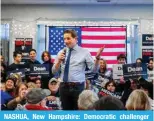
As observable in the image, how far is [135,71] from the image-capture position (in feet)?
15.4

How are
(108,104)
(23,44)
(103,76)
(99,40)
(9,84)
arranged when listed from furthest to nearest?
(23,44), (99,40), (103,76), (9,84), (108,104)

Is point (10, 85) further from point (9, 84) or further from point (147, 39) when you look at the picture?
point (147, 39)

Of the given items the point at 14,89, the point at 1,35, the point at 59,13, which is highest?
the point at 59,13

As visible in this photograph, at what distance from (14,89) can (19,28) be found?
406 cm

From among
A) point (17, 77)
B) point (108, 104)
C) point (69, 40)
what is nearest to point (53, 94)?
point (17, 77)

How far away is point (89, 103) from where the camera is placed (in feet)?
8.65

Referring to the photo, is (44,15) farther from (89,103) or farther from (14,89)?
(89,103)

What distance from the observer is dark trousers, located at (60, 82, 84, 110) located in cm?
336

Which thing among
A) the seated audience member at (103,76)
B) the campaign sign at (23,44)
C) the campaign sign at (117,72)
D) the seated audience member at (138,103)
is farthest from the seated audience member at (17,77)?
the campaign sign at (23,44)

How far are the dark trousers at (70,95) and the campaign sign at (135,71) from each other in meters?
1.49

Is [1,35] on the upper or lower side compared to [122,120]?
upper

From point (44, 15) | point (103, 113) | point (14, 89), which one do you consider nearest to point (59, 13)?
point (44, 15)

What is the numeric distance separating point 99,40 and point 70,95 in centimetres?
487

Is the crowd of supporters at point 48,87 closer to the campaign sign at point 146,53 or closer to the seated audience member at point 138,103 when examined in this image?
the seated audience member at point 138,103
